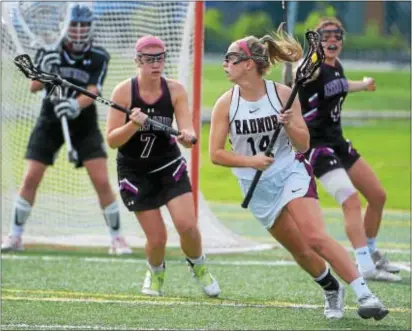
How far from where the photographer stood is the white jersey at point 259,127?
23.6 ft

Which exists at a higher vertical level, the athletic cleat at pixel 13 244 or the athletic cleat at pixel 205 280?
the athletic cleat at pixel 205 280

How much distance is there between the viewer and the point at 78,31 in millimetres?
10023

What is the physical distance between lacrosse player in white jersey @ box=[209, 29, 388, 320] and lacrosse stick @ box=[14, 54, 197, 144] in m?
0.49

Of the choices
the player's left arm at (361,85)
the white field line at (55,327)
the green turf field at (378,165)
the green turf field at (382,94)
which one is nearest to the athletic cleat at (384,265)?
the player's left arm at (361,85)

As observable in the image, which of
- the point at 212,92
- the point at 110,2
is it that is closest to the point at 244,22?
the point at 212,92

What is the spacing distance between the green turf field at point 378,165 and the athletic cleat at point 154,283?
20.1 ft

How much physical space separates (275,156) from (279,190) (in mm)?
200

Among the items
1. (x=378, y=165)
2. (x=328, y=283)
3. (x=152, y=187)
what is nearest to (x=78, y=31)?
(x=152, y=187)

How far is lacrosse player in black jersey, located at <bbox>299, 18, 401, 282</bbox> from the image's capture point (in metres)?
8.65

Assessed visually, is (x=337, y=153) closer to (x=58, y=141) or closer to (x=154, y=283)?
(x=154, y=283)

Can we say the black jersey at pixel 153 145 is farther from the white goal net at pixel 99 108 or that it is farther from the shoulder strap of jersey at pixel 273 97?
the white goal net at pixel 99 108

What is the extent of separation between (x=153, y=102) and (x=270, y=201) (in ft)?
3.82

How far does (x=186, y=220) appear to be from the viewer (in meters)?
7.88

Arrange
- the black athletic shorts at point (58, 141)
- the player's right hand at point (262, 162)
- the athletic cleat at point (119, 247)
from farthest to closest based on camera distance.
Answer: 1. the athletic cleat at point (119, 247)
2. the black athletic shorts at point (58, 141)
3. the player's right hand at point (262, 162)
